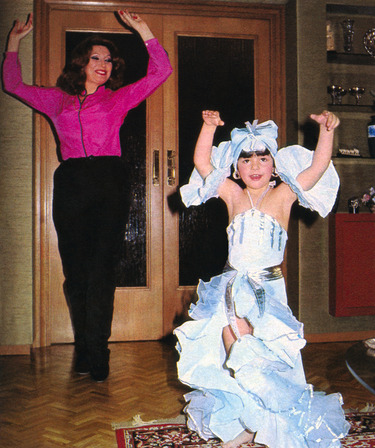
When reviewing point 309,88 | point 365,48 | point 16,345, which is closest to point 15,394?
point 16,345

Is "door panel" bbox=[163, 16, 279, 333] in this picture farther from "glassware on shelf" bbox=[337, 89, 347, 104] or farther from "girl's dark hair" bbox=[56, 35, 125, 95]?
"girl's dark hair" bbox=[56, 35, 125, 95]

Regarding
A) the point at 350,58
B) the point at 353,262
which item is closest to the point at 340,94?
the point at 350,58

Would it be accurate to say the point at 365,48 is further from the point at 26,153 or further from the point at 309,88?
the point at 26,153

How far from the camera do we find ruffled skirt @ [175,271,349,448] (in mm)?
1570

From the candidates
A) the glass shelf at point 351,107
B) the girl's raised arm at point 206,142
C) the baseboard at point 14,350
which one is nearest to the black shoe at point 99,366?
the baseboard at point 14,350

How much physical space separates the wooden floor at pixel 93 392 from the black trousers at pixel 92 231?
0.22 metres

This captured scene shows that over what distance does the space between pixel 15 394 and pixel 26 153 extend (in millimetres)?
1410

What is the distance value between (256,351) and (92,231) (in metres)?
1.23

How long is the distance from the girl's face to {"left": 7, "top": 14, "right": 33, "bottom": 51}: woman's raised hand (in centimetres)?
169

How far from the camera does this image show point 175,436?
1806 mm

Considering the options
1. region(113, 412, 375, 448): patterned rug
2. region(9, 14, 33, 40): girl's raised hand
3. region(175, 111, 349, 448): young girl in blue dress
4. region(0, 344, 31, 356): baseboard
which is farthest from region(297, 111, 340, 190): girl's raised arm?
region(0, 344, 31, 356): baseboard

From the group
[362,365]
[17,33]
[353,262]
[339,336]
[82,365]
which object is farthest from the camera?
[339,336]

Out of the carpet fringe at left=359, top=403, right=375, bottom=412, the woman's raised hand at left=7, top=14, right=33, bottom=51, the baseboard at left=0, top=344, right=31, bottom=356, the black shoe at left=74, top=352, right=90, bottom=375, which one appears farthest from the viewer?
the baseboard at left=0, top=344, right=31, bottom=356

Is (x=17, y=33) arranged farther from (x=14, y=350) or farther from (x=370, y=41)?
(x=370, y=41)
